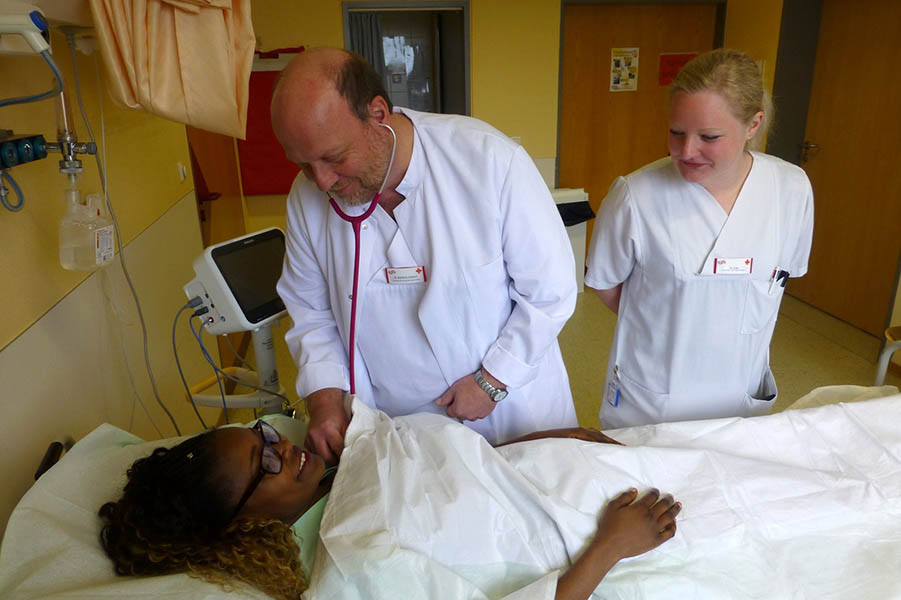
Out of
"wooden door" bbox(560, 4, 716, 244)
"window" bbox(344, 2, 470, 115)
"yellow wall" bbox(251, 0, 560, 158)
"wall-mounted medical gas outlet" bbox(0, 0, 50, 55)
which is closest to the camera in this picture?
"wall-mounted medical gas outlet" bbox(0, 0, 50, 55)

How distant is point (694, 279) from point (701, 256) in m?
0.06

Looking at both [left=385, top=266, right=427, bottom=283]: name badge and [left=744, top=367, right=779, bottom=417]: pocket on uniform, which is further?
[left=744, top=367, right=779, bottom=417]: pocket on uniform

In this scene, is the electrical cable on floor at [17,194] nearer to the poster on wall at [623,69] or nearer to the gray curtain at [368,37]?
the gray curtain at [368,37]

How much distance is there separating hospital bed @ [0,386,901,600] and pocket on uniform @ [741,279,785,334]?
33cm

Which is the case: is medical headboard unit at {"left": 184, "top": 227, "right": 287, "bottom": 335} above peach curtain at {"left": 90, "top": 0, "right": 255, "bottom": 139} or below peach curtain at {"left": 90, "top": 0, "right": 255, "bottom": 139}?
below

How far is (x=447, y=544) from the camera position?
3.38 feet

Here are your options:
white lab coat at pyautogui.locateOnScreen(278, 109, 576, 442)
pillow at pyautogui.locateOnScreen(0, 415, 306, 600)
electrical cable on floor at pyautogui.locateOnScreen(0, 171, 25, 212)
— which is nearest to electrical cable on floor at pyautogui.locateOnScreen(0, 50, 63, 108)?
electrical cable on floor at pyautogui.locateOnScreen(0, 171, 25, 212)

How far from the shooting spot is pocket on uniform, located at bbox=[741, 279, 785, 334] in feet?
4.89

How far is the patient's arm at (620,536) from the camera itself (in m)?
1.01

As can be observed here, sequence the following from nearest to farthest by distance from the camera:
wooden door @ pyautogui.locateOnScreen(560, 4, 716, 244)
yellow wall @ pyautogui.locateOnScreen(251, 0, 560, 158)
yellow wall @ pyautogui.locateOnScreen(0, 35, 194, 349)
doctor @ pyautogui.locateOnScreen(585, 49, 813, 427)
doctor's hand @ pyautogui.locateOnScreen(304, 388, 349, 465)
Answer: yellow wall @ pyautogui.locateOnScreen(0, 35, 194, 349)
doctor's hand @ pyautogui.locateOnScreen(304, 388, 349, 465)
doctor @ pyautogui.locateOnScreen(585, 49, 813, 427)
yellow wall @ pyautogui.locateOnScreen(251, 0, 560, 158)
wooden door @ pyautogui.locateOnScreen(560, 4, 716, 244)

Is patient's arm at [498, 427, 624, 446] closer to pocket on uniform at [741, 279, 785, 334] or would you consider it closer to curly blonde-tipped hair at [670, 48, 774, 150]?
pocket on uniform at [741, 279, 785, 334]

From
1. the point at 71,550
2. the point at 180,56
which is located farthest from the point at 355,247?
the point at 71,550

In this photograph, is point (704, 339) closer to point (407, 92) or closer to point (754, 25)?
point (754, 25)

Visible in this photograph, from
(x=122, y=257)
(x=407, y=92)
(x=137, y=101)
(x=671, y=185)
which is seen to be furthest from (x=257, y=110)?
(x=671, y=185)
